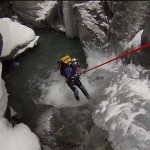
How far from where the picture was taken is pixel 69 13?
14.2 m

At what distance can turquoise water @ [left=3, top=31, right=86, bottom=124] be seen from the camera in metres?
10.3

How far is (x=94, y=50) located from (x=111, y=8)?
6.38 feet

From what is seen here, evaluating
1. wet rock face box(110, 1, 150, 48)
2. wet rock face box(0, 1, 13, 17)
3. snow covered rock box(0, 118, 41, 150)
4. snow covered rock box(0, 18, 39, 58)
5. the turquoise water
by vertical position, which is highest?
wet rock face box(110, 1, 150, 48)

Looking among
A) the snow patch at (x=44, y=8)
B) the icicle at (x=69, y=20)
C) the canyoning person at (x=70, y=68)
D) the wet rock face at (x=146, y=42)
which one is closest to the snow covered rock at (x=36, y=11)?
the snow patch at (x=44, y=8)

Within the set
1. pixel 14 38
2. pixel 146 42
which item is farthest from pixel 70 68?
pixel 14 38

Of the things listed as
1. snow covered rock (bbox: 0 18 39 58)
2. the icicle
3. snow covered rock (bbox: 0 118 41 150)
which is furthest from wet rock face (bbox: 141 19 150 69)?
snow covered rock (bbox: 0 18 39 58)

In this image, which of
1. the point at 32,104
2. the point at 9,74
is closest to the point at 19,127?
the point at 32,104

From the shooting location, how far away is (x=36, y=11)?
596 inches

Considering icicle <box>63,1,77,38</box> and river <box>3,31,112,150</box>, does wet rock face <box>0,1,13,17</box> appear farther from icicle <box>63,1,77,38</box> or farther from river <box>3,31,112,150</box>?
icicle <box>63,1,77,38</box>

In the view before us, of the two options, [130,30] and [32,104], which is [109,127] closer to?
[32,104]

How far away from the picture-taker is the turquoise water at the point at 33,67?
405 inches

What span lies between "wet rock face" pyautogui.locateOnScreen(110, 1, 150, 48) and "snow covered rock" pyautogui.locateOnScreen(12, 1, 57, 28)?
469cm

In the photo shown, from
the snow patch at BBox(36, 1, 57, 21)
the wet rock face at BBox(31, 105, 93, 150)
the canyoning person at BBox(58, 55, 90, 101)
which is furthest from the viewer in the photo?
the snow patch at BBox(36, 1, 57, 21)

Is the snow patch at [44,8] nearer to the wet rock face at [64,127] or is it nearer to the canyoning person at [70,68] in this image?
the canyoning person at [70,68]
